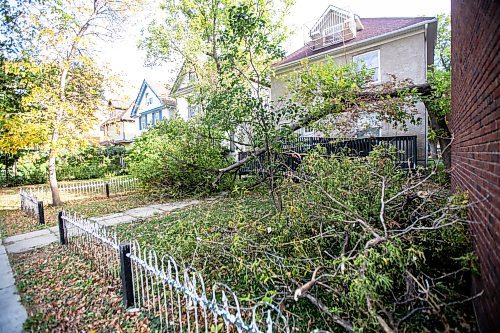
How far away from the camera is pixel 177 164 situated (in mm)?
10367

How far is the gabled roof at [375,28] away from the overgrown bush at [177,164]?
19.4 ft

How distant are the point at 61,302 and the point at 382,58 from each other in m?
15.0

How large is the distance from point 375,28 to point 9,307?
1690cm

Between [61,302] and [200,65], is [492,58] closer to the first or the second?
[61,302]

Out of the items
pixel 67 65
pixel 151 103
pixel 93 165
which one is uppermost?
pixel 151 103

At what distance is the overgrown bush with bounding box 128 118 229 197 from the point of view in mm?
10656

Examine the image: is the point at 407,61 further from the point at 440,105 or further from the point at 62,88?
the point at 62,88

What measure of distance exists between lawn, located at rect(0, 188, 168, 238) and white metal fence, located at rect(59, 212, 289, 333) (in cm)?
350

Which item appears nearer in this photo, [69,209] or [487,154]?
[487,154]

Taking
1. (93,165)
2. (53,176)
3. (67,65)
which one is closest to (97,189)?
(53,176)

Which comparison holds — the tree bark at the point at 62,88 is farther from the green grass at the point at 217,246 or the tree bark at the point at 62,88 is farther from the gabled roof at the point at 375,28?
the gabled roof at the point at 375,28

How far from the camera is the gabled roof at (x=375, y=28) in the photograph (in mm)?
12789

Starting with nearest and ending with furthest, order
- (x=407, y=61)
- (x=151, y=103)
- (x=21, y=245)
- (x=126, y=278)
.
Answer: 1. (x=126, y=278)
2. (x=21, y=245)
3. (x=407, y=61)
4. (x=151, y=103)

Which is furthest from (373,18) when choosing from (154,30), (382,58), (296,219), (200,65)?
(296,219)
